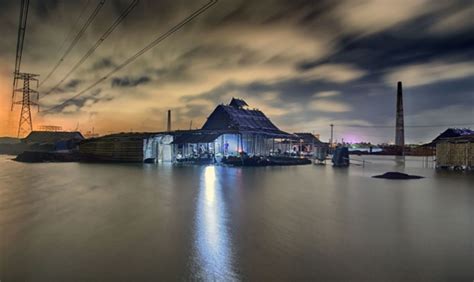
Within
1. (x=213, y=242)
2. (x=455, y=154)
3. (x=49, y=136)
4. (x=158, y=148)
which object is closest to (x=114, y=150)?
(x=158, y=148)

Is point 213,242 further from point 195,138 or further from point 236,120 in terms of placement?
point 236,120

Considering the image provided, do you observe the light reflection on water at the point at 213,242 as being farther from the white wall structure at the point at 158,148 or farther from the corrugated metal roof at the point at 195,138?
the white wall structure at the point at 158,148

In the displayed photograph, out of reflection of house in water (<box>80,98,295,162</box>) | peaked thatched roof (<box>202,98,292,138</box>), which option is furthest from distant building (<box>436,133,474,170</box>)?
peaked thatched roof (<box>202,98,292,138</box>)

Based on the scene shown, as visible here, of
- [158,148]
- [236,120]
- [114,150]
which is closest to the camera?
[158,148]

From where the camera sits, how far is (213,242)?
26.2 ft

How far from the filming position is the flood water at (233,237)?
6.14 metres

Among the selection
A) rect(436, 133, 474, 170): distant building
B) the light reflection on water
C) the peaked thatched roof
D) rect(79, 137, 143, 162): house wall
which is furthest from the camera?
the peaked thatched roof

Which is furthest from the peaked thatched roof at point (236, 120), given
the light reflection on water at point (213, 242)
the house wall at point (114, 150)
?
the light reflection on water at point (213, 242)

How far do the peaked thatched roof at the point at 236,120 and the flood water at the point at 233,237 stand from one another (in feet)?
109

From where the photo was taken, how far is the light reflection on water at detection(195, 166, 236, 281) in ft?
19.9

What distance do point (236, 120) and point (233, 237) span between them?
4205 cm

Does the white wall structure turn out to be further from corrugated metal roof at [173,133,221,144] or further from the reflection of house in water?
corrugated metal roof at [173,133,221,144]

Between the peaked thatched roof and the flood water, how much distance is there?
109 feet

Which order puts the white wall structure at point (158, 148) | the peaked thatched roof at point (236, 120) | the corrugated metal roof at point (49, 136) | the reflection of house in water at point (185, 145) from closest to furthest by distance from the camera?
the reflection of house in water at point (185, 145) < the white wall structure at point (158, 148) < the peaked thatched roof at point (236, 120) < the corrugated metal roof at point (49, 136)
